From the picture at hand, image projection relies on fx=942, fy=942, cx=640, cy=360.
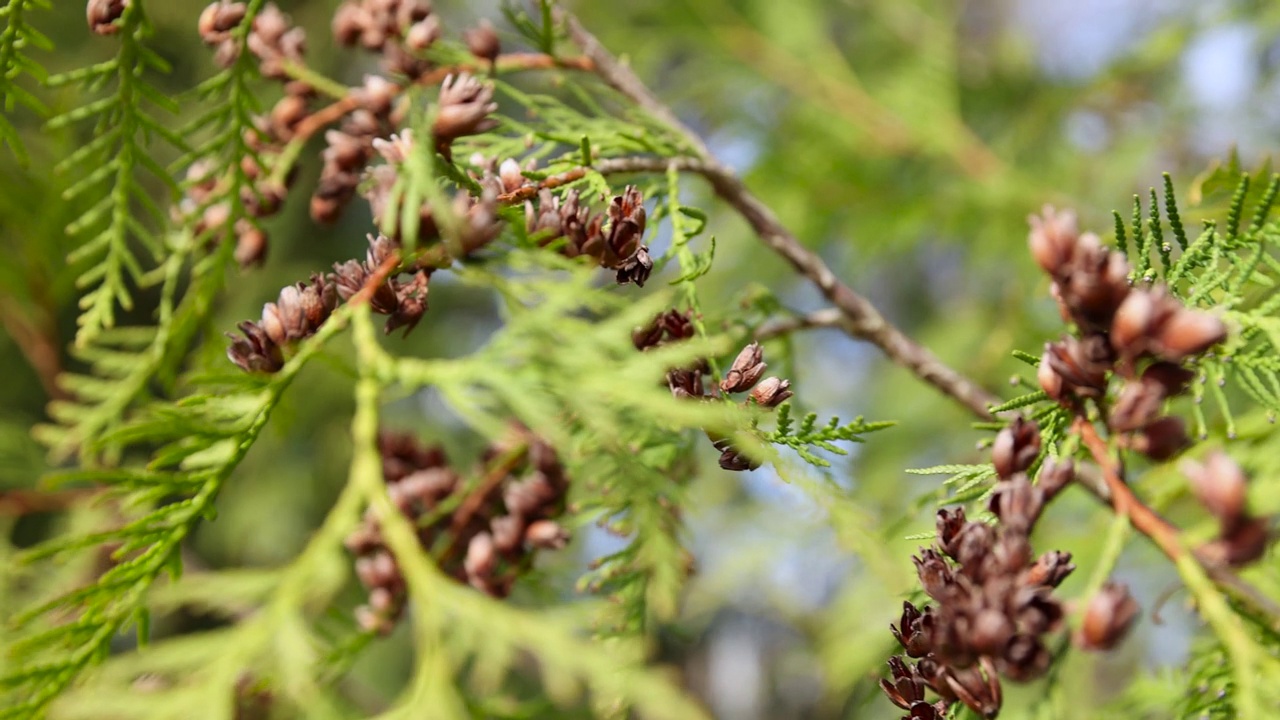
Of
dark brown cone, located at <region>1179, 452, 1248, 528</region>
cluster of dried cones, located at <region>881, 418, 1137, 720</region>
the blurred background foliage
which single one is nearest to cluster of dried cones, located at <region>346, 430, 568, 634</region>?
the blurred background foliage

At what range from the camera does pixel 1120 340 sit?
0.43 metres

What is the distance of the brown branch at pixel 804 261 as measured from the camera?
777 mm

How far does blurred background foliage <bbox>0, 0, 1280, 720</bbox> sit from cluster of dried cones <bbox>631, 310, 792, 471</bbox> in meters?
0.22

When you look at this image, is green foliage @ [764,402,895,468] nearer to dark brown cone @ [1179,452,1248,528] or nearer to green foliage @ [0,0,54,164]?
dark brown cone @ [1179,452,1248,528]

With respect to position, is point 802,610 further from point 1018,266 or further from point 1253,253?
point 1253,253

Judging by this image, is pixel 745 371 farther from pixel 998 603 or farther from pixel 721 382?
pixel 998 603

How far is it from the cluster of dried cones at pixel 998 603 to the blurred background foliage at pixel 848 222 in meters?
0.26

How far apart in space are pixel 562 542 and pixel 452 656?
0.32 m

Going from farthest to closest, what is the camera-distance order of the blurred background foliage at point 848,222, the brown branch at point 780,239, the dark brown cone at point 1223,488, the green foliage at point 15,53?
the blurred background foliage at point 848,222 → the brown branch at point 780,239 → the green foliage at point 15,53 → the dark brown cone at point 1223,488

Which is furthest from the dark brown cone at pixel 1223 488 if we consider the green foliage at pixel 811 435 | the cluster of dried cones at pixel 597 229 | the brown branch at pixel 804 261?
the brown branch at pixel 804 261

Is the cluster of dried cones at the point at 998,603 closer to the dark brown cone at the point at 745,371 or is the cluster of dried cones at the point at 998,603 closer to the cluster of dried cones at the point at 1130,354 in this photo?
the cluster of dried cones at the point at 1130,354

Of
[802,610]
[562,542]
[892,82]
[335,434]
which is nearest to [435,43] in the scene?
[562,542]

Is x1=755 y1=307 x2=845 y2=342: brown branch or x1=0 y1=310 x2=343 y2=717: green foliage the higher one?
x1=755 y1=307 x2=845 y2=342: brown branch

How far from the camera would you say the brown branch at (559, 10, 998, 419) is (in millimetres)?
777
